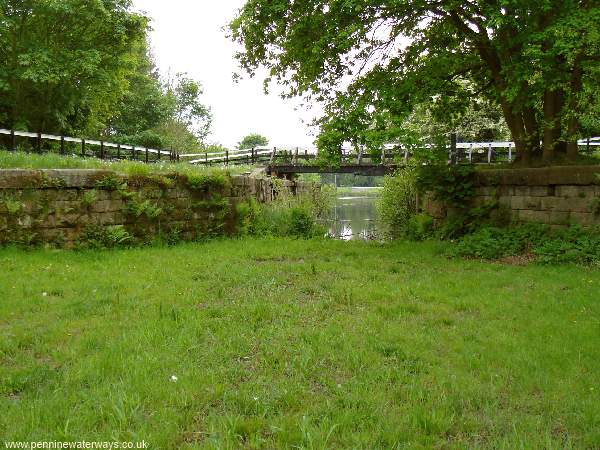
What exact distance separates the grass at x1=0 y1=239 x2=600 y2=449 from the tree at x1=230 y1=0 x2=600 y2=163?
3682 mm

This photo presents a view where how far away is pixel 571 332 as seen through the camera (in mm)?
4527

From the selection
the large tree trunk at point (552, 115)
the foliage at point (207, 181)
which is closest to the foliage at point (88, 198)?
the foliage at point (207, 181)

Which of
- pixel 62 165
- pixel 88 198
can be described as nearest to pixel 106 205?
pixel 88 198

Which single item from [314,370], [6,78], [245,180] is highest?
[6,78]

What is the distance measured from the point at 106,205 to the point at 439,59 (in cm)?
754

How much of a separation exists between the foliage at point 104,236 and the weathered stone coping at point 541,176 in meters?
8.09

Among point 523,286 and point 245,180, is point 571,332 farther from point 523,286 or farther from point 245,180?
point 245,180

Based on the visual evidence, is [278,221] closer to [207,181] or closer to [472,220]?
[207,181]

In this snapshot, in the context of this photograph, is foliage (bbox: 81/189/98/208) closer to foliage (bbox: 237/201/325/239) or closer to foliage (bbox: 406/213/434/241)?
foliage (bbox: 237/201/325/239)

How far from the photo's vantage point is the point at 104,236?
942cm

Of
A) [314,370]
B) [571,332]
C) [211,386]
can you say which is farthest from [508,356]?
[211,386]

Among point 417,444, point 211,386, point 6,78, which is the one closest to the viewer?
point 417,444

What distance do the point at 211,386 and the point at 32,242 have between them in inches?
272

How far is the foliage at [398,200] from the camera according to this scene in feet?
52.6
